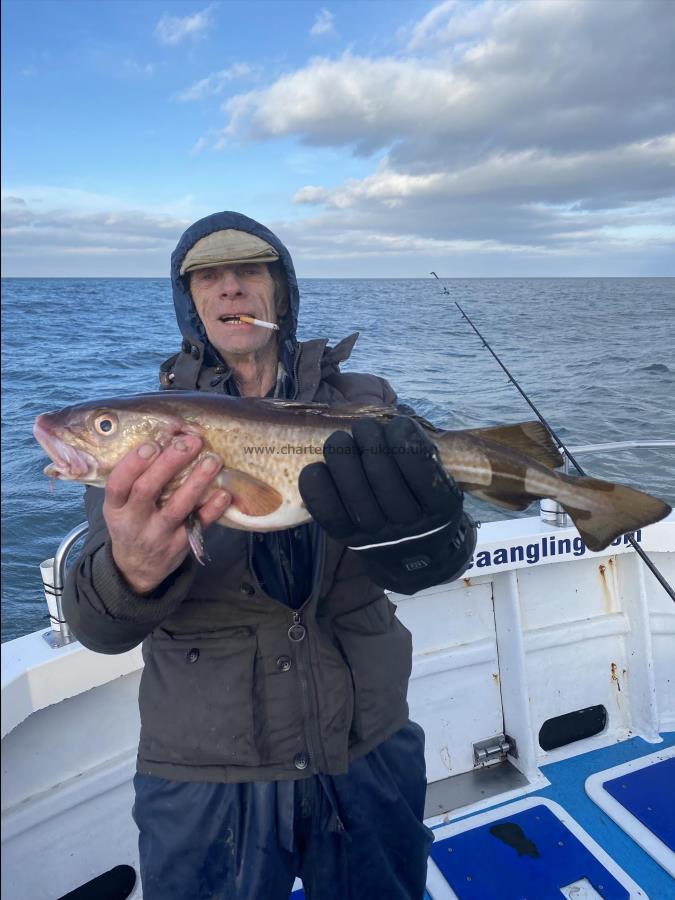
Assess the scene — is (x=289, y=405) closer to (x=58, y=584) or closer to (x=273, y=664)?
(x=273, y=664)

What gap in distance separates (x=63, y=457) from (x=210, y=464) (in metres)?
0.64

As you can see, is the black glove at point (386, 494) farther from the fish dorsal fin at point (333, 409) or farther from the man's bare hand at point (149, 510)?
the man's bare hand at point (149, 510)

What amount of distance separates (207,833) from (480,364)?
768 inches

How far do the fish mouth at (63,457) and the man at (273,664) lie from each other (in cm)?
21

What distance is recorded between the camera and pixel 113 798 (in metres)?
3.76

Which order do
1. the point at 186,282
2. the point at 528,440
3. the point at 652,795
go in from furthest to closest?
the point at 652,795
the point at 186,282
the point at 528,440

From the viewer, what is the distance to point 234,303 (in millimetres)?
3400

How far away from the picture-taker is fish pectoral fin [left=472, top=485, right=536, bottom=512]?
9.30 ft

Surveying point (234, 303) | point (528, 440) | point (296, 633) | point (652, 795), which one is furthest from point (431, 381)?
point (296, 633)

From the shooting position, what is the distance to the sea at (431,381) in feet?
33.0

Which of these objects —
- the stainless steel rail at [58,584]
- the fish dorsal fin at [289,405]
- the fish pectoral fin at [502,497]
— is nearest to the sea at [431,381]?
the stainless steel rail at [58,584]

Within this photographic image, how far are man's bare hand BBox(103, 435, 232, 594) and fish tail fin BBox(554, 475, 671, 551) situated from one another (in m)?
1.60

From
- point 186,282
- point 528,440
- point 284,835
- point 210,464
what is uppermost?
point 186,282

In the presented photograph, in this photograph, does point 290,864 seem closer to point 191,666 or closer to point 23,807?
point 191,666
